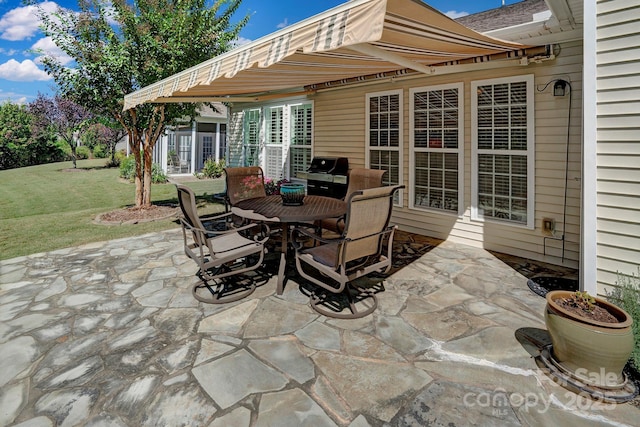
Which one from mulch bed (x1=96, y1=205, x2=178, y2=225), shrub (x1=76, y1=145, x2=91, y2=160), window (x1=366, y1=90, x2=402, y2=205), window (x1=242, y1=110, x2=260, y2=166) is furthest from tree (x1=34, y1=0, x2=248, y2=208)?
shrub (x1=76, y1=145, x2=91, y2=160)

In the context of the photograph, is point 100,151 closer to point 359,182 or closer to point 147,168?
point 147,168

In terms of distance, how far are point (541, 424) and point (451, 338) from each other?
0.98 metres

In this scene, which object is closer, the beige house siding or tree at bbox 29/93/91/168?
the beige house siding

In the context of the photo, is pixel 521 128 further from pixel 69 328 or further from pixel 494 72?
pixel 69 328

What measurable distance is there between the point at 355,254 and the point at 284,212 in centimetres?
125

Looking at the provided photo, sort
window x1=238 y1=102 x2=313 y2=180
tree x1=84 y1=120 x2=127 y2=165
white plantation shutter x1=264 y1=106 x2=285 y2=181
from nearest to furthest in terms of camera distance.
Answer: window x1=238 y1=102 x2=313 y2=180 < white plantation shutter x1=264 y1=106 x2=285 y2=181 < tree x1=84 y1=120 x2=127 y2=165

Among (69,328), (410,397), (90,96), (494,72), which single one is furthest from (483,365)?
(90,96)

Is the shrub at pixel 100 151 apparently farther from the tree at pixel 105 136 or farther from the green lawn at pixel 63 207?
the green lawn at pixel 63 207

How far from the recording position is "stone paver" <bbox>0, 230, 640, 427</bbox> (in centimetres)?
212

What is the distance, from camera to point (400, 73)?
19.2 feet

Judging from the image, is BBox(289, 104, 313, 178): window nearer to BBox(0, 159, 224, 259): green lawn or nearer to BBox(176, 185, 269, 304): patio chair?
BBox(0, 159, 224, 259): green lawn

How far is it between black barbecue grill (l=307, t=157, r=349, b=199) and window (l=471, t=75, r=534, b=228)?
8.97 feet

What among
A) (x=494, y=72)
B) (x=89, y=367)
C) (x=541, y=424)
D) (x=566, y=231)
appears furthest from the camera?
(x=494, y=72)

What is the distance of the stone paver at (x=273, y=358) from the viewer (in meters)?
2.12
